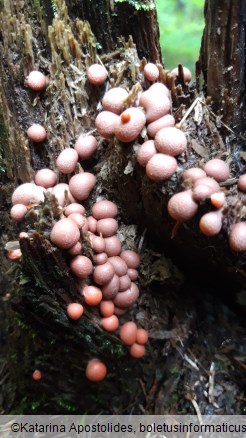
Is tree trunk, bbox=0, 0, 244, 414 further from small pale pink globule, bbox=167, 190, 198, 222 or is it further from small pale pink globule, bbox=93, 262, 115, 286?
small pale pink globule, bbox=167, 190, 198, 222

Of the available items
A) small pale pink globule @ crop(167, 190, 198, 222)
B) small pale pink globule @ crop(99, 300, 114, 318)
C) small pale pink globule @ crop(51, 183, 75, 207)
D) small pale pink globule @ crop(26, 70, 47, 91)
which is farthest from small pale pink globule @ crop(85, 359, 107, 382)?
small pale pink globule @ crop(26, 70, 47, 91)

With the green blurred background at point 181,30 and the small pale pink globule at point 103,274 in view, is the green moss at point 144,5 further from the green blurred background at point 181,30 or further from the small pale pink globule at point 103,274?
the green blurred background at point 181,30

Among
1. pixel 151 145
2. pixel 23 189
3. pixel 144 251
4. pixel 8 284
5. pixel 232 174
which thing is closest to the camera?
pixel 151 145

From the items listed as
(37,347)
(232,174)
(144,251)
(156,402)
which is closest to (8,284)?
(37,347)

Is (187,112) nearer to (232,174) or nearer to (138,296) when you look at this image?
(232,174)

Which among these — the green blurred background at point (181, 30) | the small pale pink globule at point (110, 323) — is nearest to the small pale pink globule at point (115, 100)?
the small pale pink globule at point (110, 323)

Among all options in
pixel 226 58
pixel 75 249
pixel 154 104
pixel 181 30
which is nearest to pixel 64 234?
pixel 75 249
